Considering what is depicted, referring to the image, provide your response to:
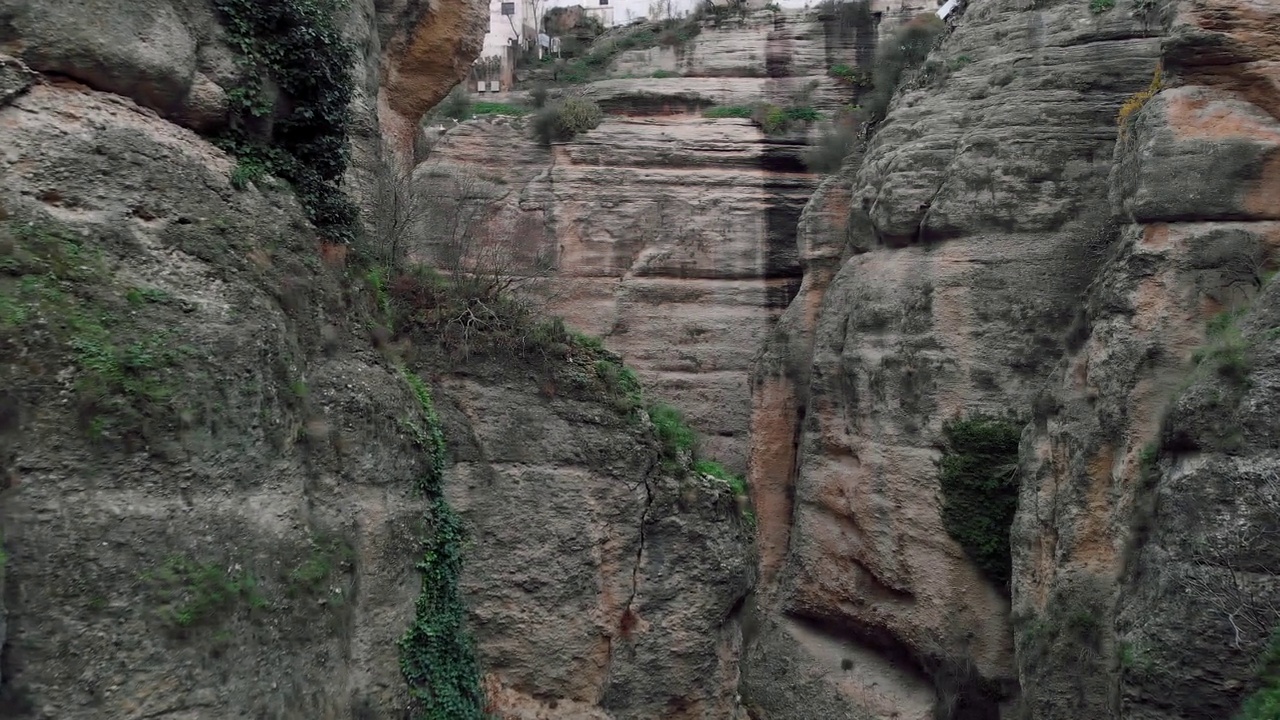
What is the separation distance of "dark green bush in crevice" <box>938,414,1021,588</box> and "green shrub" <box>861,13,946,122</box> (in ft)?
34.0

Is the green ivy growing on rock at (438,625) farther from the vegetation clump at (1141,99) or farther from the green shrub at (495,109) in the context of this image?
the green shrub at (495,109)

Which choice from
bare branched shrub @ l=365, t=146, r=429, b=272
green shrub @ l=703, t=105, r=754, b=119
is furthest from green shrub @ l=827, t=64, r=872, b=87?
bare branched shrub @ l=365, t=146, r=429, b=272

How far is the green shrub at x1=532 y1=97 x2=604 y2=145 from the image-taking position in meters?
27.1

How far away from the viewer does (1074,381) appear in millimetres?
15227

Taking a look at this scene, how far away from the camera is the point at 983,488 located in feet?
57.8

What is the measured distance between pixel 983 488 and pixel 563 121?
15367 millimetres

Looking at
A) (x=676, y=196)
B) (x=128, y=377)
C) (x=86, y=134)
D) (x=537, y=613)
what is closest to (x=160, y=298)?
(x=128, y=377)

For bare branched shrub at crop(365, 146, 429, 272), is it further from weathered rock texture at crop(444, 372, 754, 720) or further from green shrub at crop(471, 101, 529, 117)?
green shrub at crop(471, 101, 529, 117)

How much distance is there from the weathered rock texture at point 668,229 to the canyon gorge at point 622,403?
19 cm

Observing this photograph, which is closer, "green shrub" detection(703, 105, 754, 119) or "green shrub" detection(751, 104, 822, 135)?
"green shrub" detection(751, 104, 822, 135)

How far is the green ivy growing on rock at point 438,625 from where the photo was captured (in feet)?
30.7

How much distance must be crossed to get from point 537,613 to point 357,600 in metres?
2.72

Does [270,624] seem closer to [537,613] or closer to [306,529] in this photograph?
[306,529]

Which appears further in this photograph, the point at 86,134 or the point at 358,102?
the point at 358,102
